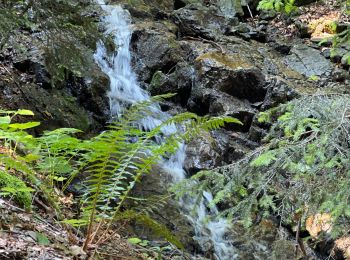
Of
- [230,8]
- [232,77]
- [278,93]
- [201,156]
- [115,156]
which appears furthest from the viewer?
[230,8]

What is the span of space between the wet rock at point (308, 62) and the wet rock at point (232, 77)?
2.00 meters

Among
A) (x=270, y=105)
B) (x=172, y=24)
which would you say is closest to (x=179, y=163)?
(x=270, y=105)

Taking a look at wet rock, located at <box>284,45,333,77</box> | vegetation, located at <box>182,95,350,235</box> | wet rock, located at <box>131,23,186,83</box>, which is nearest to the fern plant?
vegetation, located at <box>182,95,350,235</box>

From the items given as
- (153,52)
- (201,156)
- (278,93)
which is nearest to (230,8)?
(153,52)

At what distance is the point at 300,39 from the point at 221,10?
343cm

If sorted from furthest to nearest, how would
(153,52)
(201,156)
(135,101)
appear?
1. (153,52)
2. (135,101)
3. (201,156)

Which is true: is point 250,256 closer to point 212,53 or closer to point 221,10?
point 212,53

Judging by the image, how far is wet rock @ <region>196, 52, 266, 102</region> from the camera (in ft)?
34.6

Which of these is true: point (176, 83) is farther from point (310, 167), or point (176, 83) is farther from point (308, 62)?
point (310, 167)

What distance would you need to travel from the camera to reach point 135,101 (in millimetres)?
10055

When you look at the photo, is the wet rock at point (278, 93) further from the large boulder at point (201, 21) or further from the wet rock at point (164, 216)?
the wet rock at point (164, 216)

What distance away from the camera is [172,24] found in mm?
13344

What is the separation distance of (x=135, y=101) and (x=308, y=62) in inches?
233

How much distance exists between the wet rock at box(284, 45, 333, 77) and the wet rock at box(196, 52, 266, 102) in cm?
200
